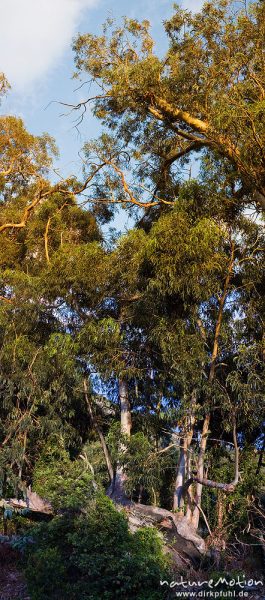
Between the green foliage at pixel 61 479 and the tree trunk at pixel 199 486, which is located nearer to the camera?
the green foliage at pixel 61 479

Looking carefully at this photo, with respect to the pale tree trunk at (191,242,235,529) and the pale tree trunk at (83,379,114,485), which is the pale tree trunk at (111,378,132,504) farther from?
the pale tree trunk at (191,242,235,529)

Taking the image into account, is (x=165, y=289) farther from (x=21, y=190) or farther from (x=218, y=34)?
(x=21, y=190)

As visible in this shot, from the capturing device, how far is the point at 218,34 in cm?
901

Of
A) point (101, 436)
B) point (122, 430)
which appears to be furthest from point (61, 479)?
point (101, 436)

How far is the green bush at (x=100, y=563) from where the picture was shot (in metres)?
5.75

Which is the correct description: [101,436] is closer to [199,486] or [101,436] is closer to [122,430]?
[122,430]

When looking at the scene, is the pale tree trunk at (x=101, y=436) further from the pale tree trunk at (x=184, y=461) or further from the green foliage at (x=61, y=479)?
the pale tree trunk at (x=184, y=461)

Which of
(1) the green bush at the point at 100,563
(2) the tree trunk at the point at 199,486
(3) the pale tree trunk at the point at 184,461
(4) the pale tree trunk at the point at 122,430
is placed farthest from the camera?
(4) the pale tree trunk at the point at 122,430

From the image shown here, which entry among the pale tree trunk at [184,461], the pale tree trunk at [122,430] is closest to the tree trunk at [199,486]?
the pale tree trunk at [184,461]

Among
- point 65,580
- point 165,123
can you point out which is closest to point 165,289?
point 165,123

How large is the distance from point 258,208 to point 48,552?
5702mm

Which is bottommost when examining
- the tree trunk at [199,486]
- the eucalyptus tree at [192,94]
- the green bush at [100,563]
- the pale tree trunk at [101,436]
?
→ the green bush at [100,563]

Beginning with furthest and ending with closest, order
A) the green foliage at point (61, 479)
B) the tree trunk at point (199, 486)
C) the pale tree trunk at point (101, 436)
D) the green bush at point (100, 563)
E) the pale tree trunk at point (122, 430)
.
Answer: the pale tree trunk at point (101, 436)
the pale tree trunk at point (122, 430)
the tree trunk at point (199, 486)
the green foliage at point (61, 479)
the green bush at point (100, 563)

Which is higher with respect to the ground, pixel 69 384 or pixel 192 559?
pixel 69 384
